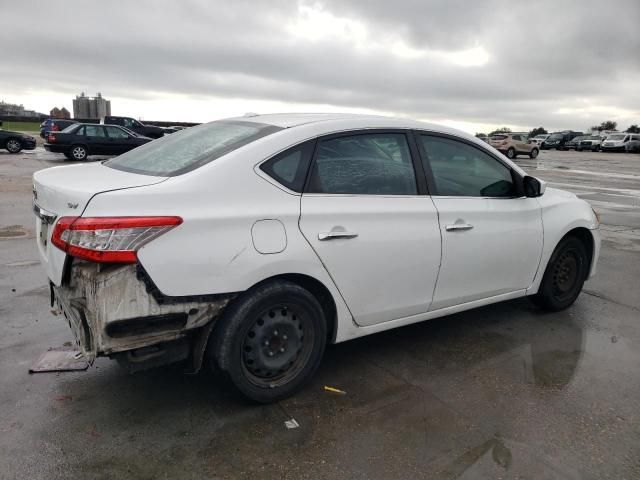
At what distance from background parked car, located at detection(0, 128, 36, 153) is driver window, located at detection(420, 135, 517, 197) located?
77.2 ft

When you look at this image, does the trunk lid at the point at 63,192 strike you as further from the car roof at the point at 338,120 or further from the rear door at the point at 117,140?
the rear door at the point at 117,140

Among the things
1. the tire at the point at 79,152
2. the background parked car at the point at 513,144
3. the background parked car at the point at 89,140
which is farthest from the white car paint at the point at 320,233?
the background parked car at the point at 513,144

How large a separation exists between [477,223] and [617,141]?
157 feet

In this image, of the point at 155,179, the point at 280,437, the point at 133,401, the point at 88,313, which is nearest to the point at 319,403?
the point at 280,437

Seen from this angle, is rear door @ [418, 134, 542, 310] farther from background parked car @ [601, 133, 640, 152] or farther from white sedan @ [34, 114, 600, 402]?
background parked car @ [601, 133, 640, 152]

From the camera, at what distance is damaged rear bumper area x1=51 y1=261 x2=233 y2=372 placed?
2.48 m

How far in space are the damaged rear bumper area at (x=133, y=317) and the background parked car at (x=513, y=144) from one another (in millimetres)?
31347

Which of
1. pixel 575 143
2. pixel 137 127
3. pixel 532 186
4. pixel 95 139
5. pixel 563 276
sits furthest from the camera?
pixel 575 143

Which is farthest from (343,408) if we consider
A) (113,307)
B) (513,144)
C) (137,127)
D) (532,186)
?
(513,144)

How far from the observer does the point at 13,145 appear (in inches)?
885

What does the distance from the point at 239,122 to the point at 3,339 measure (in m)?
2.36

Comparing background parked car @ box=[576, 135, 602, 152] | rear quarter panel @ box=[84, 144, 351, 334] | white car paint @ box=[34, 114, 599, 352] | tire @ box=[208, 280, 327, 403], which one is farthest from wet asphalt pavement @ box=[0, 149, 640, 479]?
background parked car @ box=[576, 135, 602, 152]

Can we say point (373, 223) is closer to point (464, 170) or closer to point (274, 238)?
point (274, 238)

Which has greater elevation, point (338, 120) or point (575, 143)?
point (575, 143)
